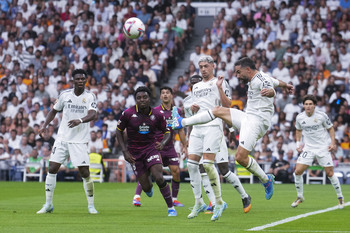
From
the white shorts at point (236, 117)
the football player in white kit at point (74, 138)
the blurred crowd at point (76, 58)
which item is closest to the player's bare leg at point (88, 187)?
the football player in white kit at point (74, 138)

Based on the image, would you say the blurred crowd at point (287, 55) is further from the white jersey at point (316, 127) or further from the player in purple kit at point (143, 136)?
the player in purple kit at point (143, 136)

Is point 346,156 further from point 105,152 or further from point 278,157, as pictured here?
point 105,152

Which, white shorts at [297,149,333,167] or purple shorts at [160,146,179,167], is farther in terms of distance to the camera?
purple shorts at [160,146,179,167]

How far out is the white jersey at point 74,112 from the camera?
45.6ft

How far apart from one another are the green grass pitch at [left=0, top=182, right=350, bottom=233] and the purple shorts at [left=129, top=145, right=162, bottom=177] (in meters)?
0.86

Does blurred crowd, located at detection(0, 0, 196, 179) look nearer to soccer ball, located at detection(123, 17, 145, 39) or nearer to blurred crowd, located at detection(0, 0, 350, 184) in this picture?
blurred crowd, located at detection(0, 0, 350, 184)

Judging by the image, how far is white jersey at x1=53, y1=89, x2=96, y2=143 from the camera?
45.6ft

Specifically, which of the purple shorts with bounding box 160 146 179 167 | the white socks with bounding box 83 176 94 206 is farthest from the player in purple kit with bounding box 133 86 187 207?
the white socks with bounding box 83 176 94 206

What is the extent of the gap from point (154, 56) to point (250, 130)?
17302 mm

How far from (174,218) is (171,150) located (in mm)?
3991

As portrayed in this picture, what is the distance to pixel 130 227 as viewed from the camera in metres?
11.1

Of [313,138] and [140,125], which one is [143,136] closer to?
[140,125]

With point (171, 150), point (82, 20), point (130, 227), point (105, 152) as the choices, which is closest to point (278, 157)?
point (105, 152)

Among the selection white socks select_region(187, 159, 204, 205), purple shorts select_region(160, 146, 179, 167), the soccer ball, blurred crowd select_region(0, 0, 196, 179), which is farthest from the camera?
blurred crowd select_region(0, 0, 196, 179)
